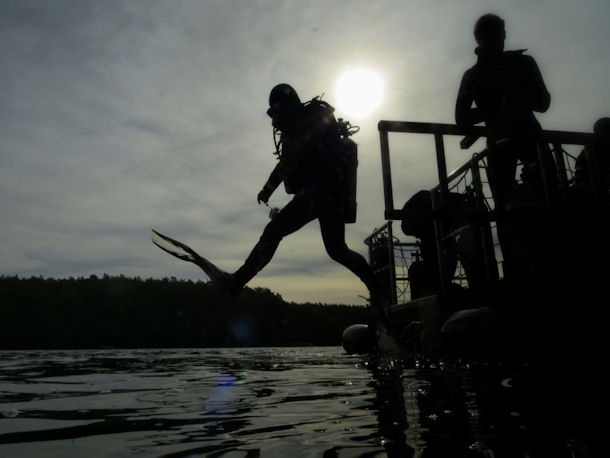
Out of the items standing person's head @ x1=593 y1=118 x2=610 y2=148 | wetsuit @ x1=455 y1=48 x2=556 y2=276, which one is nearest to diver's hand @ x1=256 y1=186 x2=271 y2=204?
wetsuit @ x1=455 y1=48 x2=556 y2=276

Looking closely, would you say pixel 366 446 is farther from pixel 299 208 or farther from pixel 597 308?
pixel 299 208

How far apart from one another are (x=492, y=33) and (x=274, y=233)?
3188 millimetres

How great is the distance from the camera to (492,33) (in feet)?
14.9

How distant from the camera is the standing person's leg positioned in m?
4.74

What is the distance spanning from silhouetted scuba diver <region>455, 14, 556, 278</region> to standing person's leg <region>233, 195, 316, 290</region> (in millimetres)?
1968

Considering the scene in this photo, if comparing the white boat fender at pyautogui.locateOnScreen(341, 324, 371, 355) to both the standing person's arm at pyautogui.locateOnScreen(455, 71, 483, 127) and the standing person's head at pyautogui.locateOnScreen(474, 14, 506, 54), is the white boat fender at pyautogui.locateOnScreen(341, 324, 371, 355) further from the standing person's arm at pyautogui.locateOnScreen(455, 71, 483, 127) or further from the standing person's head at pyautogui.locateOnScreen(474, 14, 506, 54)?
the standing person's head at pyautogui.locateOnScreen(474, 14, 506, 54)

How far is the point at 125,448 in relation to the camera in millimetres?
1593

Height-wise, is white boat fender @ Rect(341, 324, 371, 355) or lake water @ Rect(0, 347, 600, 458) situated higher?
white boat fender @ Rect(341, 324, 371, 355)

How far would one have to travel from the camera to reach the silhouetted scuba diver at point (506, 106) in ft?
14.5

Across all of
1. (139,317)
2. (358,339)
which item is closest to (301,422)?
(358,339)

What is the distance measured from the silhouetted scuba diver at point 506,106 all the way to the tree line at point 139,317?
181 ft

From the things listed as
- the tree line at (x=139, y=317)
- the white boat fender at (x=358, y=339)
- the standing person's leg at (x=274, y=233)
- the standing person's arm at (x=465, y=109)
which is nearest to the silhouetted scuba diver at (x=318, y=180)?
the standing person's leg at (x=274, y=233)

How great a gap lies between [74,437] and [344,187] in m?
3.51

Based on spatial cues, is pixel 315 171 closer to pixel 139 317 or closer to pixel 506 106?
pixel 506 106
